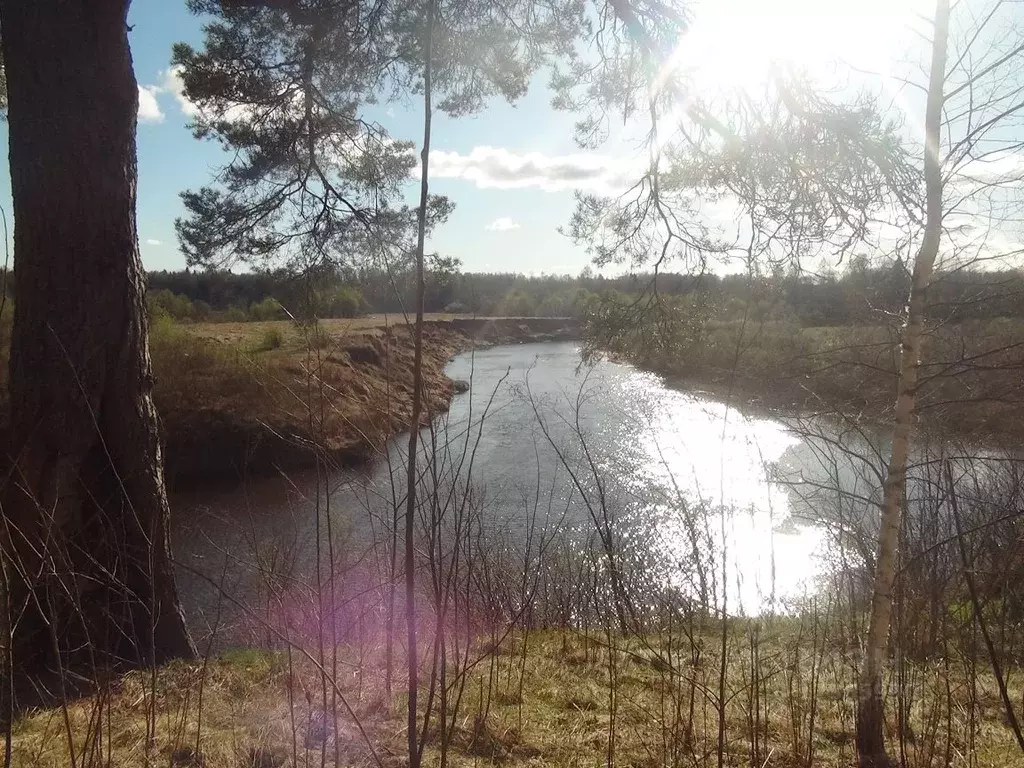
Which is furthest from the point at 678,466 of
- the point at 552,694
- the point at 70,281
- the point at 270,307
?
the point at 70,281

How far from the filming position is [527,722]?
309 cm

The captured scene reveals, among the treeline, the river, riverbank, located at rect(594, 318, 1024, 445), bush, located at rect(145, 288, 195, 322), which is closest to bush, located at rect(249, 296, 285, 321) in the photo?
the treeline

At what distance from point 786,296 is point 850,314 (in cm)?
55

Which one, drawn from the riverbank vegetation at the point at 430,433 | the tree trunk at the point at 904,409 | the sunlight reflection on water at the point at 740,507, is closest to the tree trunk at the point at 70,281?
the riverbank vegetation at the point at 430,433

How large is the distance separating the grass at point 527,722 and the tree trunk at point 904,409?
17 centimetres

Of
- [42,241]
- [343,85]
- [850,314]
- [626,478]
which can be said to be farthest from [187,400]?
[850,314]

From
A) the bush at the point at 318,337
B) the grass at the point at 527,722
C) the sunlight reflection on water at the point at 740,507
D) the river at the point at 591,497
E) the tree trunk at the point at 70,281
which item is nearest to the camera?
the bush at the point at 318,337

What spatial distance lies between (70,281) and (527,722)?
10.0 ft

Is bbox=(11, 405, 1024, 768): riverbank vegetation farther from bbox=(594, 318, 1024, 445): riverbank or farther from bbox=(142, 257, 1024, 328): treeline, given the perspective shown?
bbox=(142, 257, 1024, 328): treeline

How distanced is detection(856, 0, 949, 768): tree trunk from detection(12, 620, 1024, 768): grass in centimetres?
17

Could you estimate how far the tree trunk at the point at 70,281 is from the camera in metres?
3.43

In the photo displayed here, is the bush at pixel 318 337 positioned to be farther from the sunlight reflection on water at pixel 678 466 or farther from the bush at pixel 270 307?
the sunlight reflection on water at pixel 678 466

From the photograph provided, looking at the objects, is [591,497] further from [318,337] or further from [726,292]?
[318,337]

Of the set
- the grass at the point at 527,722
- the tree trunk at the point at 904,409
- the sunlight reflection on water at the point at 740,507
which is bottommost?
the sunlight reflection on water at the point at 740,507
